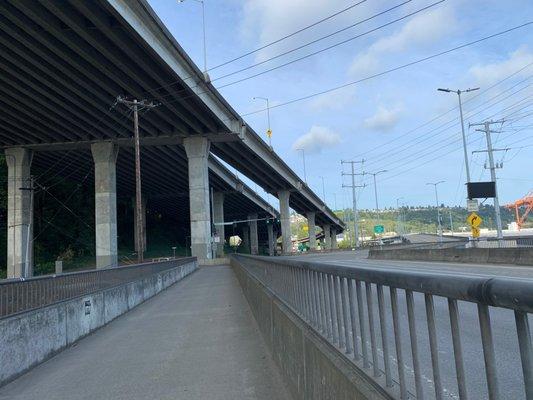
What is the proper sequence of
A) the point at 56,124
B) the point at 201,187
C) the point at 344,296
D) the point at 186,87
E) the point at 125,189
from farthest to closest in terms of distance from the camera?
1. the point at 125,189
2. the point at 201,187
3. the point at 56,124
4. the point at 186,87
5. the point at 344,296

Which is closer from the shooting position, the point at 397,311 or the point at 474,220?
the point at 397,311

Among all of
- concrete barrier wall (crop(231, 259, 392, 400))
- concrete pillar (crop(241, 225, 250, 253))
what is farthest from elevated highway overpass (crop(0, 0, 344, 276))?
concrete pillar (crop(241, 225, 250, 253))

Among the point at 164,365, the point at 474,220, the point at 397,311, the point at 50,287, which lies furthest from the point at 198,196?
the point at 397,311

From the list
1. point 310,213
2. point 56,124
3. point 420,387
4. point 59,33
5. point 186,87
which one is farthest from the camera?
point 310,213

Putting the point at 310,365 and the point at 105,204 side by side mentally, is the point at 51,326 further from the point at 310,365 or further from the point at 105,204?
the point at 105,204

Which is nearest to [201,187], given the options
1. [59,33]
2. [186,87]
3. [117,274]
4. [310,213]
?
[186,87]

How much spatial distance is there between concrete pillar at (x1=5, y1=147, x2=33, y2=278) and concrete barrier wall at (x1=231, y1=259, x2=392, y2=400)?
5119cm

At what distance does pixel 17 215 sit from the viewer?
53438mm

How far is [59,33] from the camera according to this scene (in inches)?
1224

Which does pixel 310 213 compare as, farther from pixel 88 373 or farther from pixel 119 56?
pixel 88 373

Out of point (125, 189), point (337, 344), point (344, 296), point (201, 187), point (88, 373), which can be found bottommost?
point (88, 373)

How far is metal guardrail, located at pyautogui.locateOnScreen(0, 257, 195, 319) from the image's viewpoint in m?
8.30

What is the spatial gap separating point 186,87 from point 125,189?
175 ft

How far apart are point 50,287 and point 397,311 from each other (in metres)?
8.79
